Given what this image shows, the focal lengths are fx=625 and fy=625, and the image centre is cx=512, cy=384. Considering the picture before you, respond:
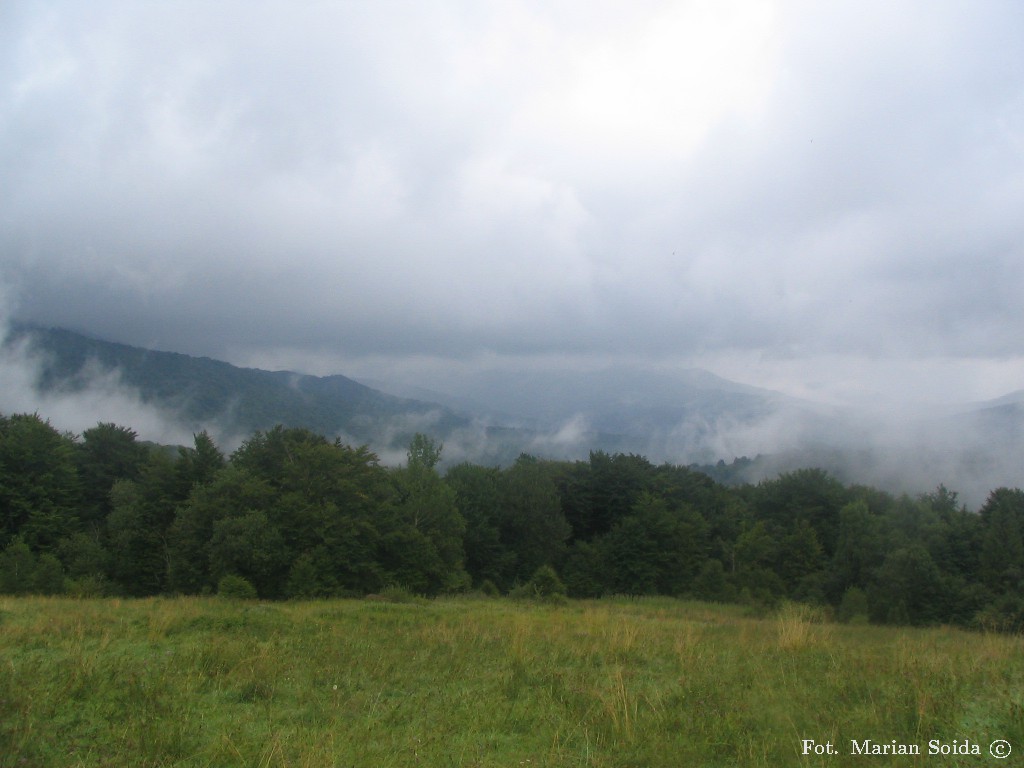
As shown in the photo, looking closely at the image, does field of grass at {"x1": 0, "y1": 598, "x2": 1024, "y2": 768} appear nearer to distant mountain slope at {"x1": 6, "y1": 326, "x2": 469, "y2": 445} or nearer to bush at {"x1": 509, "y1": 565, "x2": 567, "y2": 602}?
bush at {"x1": 509, "y1": 565, "x2": 567, "y2": 602}

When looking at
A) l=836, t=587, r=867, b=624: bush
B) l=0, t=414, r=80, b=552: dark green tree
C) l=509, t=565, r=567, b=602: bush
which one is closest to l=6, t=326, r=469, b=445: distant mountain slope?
l=0, t=414, r=80, b=552: dark green tree

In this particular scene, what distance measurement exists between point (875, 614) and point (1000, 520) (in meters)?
13.5

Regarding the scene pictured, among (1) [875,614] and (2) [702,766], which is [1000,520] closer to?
(1) [875,614]

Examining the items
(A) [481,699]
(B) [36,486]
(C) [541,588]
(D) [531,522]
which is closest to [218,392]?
(B) [36,486]

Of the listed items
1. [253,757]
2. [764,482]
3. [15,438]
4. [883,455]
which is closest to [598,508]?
[764,482]

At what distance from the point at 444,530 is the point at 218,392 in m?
116

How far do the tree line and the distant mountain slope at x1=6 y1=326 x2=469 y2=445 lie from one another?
223 feet

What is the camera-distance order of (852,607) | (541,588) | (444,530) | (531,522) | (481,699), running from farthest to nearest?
(531,522)
(444,530)
(541,588)
(852,607)
(481,699)

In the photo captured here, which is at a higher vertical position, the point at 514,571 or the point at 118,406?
the point at 118,406

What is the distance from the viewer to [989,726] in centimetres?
511

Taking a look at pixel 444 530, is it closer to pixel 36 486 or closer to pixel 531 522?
pixel 531 522

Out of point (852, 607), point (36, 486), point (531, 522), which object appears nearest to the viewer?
point (852, 607)

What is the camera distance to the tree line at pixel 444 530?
96.7 ft

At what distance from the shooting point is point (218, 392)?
141250 mm
